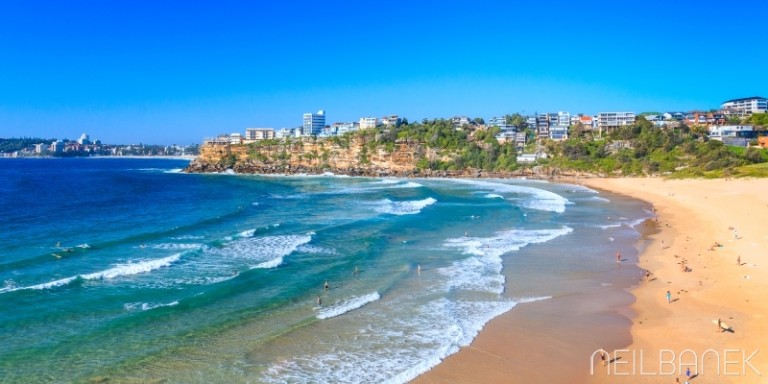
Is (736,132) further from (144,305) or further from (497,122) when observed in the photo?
(144,305)

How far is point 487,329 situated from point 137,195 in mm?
48693

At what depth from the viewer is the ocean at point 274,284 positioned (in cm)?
1461

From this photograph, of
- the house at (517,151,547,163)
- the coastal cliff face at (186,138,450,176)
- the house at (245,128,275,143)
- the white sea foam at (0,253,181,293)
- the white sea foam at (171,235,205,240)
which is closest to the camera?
the white sea foam at (0,253,181,293)

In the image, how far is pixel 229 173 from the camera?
107 metres

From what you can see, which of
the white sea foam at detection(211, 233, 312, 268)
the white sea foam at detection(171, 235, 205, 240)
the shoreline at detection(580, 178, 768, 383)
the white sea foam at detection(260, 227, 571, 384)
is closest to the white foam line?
the white sea foam at detection(211, 233, 312, 268)

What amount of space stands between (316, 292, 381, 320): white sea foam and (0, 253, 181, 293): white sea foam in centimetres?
908

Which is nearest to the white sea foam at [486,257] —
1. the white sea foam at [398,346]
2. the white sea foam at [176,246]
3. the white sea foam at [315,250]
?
the white sea foam at [398,346]

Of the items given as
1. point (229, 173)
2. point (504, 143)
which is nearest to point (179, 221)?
point (229, 173)

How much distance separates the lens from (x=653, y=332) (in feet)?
56.0

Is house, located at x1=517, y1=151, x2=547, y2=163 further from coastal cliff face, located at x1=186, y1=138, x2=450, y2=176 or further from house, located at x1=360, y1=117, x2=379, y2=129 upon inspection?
house, located at x1=360, y1=117, x2=379, y2=129

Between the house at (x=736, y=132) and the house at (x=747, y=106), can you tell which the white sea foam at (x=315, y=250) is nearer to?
the house at (x=736, y=132)

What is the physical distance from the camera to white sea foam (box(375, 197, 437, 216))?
143 feet

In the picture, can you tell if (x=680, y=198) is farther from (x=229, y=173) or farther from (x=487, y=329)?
(x=229, y=173)

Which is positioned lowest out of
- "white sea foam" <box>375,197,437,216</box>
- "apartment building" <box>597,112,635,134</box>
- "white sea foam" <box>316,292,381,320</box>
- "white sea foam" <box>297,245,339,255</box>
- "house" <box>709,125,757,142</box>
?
"white sea foam" <box>316,292,381,320</box>
